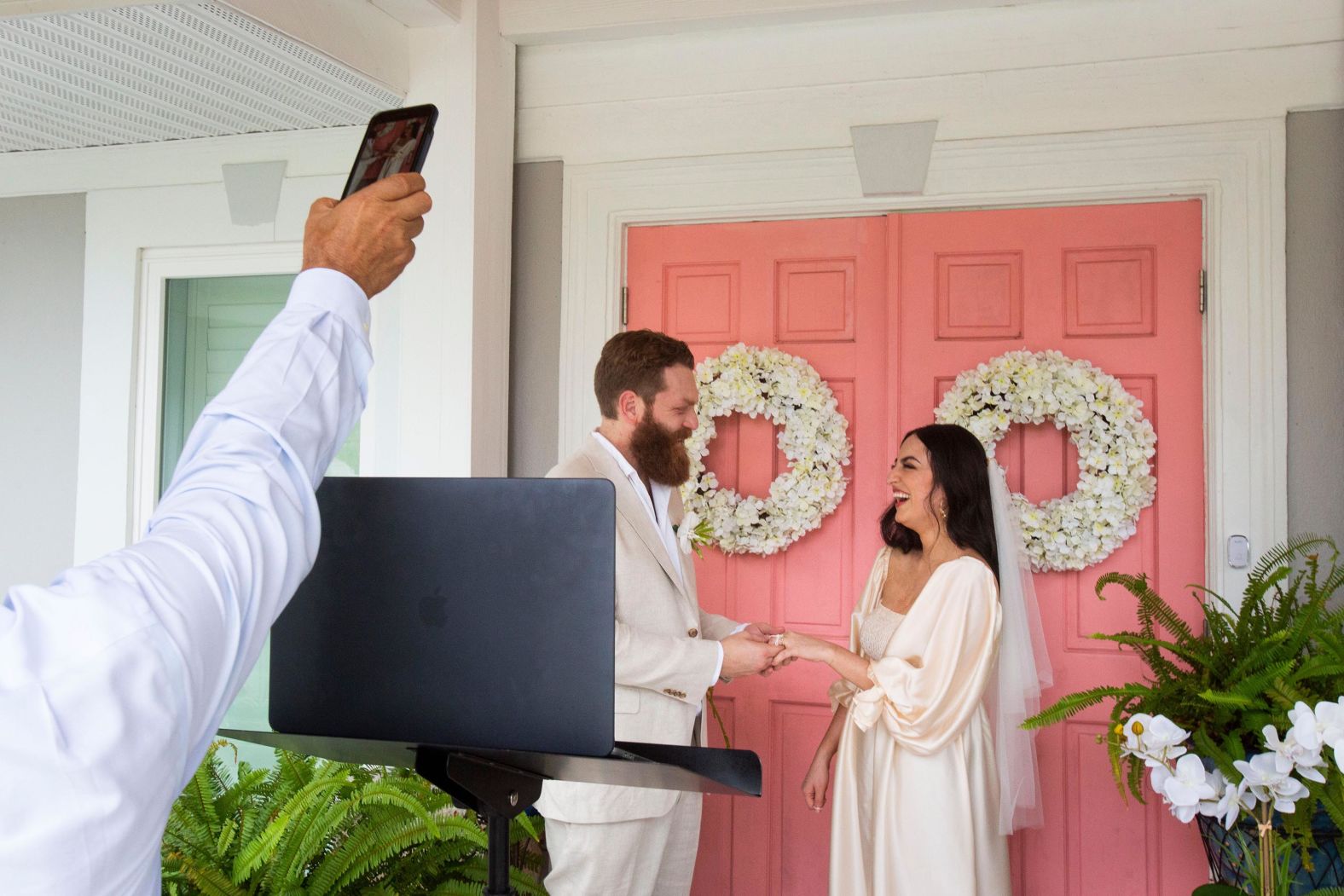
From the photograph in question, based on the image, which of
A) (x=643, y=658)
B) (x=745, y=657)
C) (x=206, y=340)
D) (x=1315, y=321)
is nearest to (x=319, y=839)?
(x=643, y=658)

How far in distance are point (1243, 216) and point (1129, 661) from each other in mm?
1509

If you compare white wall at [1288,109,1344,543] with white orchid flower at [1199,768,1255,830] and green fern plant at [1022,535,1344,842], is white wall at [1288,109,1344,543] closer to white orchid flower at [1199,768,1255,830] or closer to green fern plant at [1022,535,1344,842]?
green fern plant at [1022,535,1344,842]

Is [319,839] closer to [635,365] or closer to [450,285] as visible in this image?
[635,365]

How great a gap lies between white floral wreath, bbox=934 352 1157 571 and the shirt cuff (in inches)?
119

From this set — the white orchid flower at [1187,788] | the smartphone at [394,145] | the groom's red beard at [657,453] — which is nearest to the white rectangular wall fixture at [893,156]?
the groom's red beard at [657,453]

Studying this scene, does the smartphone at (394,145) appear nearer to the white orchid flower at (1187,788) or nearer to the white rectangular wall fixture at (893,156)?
the white orchid flower at (1187,788)

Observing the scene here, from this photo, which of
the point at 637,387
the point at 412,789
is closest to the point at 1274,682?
the point at 637,387

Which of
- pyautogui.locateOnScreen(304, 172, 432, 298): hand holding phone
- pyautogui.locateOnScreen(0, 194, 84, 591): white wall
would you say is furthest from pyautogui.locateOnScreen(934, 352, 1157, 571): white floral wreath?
pyautogui.locateOnScreen(0, 194, 84, 591): white wall

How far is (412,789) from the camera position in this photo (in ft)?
9.34

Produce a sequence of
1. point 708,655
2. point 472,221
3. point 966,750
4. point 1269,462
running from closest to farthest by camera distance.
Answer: point 708,655 < point 966,750 < point 1269,462 < point 472,221

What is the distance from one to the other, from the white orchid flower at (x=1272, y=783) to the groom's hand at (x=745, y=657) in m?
1.07

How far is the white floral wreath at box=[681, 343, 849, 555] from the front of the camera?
381 cm

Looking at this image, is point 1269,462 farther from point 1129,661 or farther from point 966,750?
point 966,750

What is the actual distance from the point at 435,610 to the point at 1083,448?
9.23 ft
